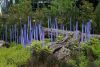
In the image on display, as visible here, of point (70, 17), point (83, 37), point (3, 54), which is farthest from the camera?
point (70, 17)

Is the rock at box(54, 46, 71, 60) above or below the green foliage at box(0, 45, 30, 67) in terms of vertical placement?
above

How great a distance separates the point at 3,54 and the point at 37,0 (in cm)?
972

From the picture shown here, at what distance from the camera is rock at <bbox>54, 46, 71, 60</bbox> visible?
809cm

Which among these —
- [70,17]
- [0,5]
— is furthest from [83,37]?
[0,5]

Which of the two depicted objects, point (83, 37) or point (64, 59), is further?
point (83, 37)

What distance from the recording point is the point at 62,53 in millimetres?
8156

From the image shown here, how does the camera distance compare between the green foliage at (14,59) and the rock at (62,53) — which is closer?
the rock at (62,53)

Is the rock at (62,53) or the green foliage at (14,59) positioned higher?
the rock at (62,53)

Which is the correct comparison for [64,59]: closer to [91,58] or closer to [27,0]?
[91,58]

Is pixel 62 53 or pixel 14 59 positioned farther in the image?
pixel 14 59

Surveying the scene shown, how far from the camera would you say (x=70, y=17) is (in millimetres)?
13727

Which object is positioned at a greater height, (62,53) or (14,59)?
(62,53)

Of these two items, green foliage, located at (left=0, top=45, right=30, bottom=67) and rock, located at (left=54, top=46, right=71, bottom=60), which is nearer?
rock, located at (left=54, top=46, right=71, bottom=60)

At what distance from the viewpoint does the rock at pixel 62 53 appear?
26.6ft
